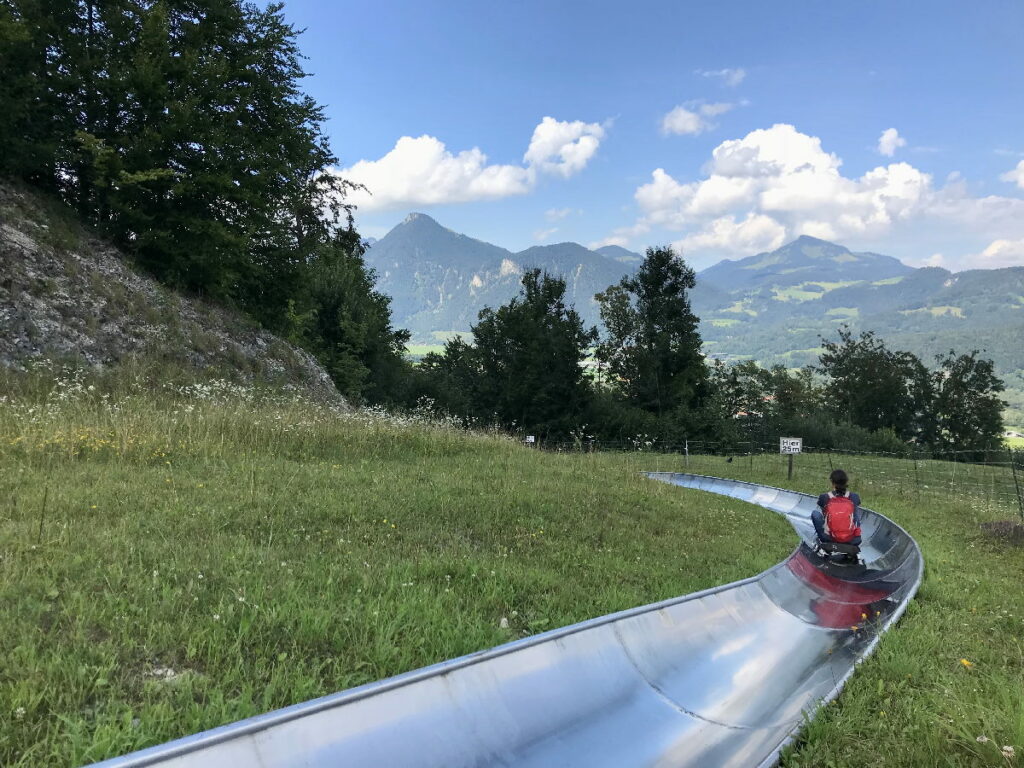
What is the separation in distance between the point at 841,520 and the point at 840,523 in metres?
0.05

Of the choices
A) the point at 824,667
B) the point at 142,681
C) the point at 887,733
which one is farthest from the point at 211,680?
the point at 824,667

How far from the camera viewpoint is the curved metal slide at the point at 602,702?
2.48 m

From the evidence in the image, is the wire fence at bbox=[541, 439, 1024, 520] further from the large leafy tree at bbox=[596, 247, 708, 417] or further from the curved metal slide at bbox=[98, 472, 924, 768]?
the curved metal slide at bbox=[98, 472, 924, 768]

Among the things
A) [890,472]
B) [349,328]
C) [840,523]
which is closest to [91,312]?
[840,523]

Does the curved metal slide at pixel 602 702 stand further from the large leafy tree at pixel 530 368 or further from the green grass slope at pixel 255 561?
the large leafy tree at pixel 530 368

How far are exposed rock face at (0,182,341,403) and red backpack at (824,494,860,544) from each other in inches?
599

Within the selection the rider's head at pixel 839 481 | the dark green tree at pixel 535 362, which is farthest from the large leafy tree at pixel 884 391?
the rider's head at pixel 839 481

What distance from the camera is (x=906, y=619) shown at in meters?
5.57

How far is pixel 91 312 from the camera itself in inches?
577

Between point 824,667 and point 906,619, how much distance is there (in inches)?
52.3

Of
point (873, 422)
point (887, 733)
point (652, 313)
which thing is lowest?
point (873, 422)

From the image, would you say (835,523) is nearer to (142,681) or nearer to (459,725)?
(459,725)

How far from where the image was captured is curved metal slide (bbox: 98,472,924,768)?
248 cm

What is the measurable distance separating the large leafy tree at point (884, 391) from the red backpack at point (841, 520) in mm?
70620
